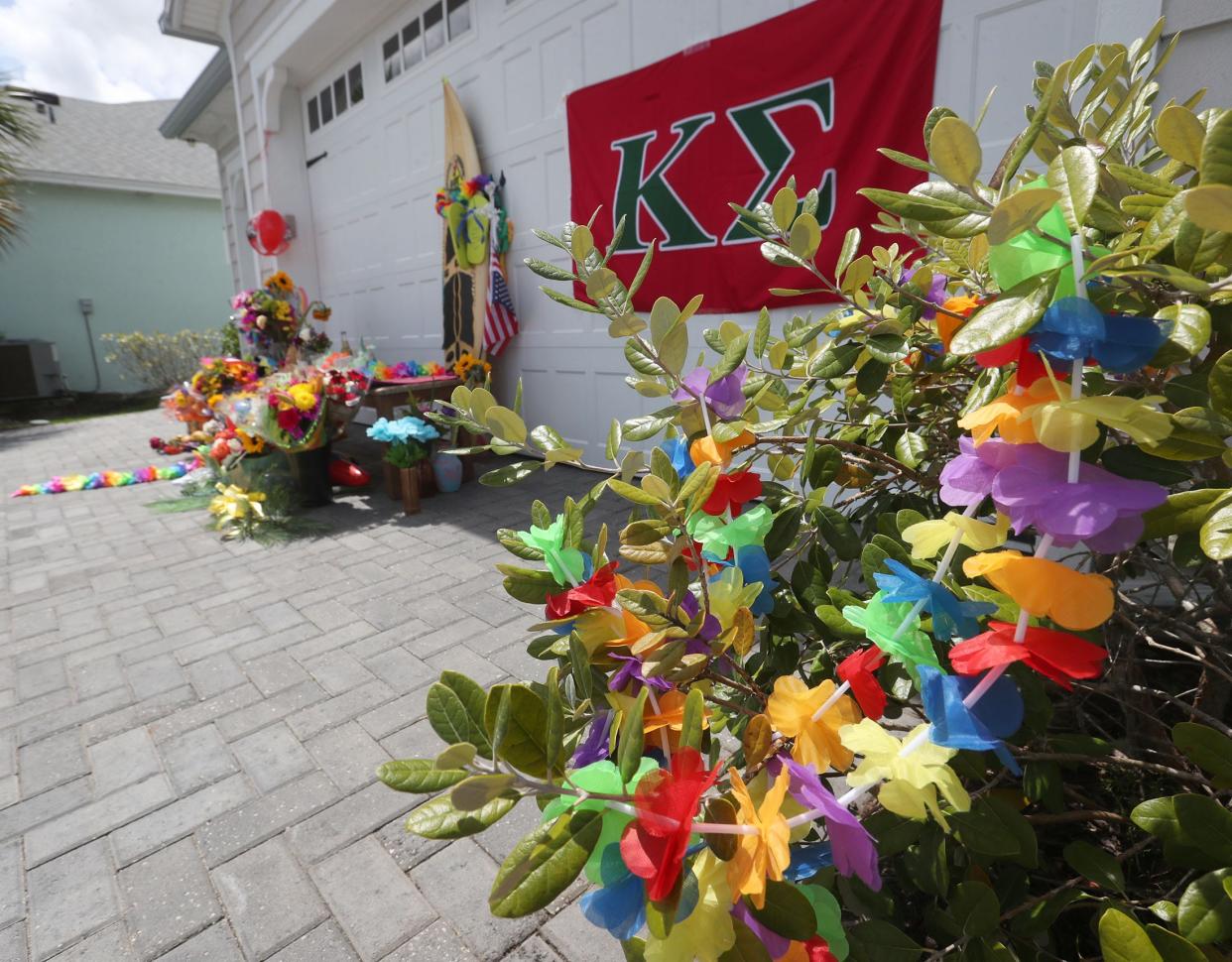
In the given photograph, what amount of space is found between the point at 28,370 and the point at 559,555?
16.7 metres

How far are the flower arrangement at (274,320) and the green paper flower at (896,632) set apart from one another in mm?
6069

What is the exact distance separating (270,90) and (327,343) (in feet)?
11.4

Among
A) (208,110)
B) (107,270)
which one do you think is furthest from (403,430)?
(107,270)

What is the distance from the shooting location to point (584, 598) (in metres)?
0.60

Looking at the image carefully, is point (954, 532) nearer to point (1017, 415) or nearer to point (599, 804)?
point (1017, 415)

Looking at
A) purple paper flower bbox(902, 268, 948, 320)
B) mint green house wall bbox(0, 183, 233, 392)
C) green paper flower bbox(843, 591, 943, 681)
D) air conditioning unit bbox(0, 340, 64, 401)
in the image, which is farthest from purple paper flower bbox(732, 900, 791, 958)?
mint green house wall bbox(0, 183, 233, 392)

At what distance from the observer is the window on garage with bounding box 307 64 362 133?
21.5 ft

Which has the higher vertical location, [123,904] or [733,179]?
[733,179]

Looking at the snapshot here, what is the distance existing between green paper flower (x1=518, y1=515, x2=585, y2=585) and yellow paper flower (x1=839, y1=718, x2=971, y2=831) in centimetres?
30

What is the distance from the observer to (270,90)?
23.6ft

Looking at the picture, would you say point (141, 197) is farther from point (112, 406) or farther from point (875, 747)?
point (875, 747)

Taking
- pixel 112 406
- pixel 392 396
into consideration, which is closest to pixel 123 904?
pixel 392 396

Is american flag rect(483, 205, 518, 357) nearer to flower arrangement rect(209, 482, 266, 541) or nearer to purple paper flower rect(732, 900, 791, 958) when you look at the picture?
flower arrangement rect(209, 482, 266, 541)

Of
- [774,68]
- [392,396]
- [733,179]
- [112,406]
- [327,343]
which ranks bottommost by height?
[112,406]
